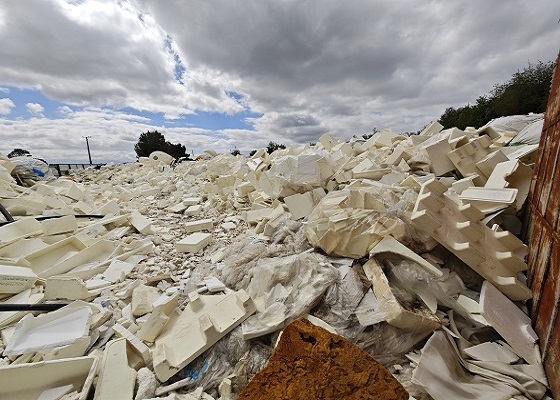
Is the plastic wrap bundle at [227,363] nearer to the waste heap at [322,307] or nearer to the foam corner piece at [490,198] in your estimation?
the waste heap at [322,307]

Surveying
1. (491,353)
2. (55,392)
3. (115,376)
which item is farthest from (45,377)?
(491,353)

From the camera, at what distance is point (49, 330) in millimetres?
2248

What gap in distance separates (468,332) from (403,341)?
52cm

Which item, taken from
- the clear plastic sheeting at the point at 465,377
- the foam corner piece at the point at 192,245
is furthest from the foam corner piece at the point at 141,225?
the clear plastic sheeting at the point at 465,377

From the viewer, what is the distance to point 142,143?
26.9 metres

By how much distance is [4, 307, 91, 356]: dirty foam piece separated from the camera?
6.72ft

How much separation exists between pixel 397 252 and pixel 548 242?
948mm

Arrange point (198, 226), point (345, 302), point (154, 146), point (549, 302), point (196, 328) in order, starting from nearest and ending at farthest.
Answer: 1. point (549, 302)
2. point (345, 302)
3. point (196, 328)
4. point (198, 226)
5. point (154, 146)

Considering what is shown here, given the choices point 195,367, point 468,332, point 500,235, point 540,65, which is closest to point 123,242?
point 195,367

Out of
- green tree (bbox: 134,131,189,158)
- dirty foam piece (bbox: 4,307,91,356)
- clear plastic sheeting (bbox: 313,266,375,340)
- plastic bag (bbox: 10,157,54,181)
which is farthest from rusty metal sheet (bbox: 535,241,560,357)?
green tree (bbox: 134,131,189,158)

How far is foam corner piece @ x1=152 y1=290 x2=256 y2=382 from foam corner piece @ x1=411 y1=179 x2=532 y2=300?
1636 millimetres

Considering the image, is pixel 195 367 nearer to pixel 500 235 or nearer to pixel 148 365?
pixel 148 365

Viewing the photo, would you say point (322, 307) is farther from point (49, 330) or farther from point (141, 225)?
point (141, 225)

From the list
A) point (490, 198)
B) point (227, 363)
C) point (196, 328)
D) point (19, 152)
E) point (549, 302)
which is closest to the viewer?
point (549, 302)
